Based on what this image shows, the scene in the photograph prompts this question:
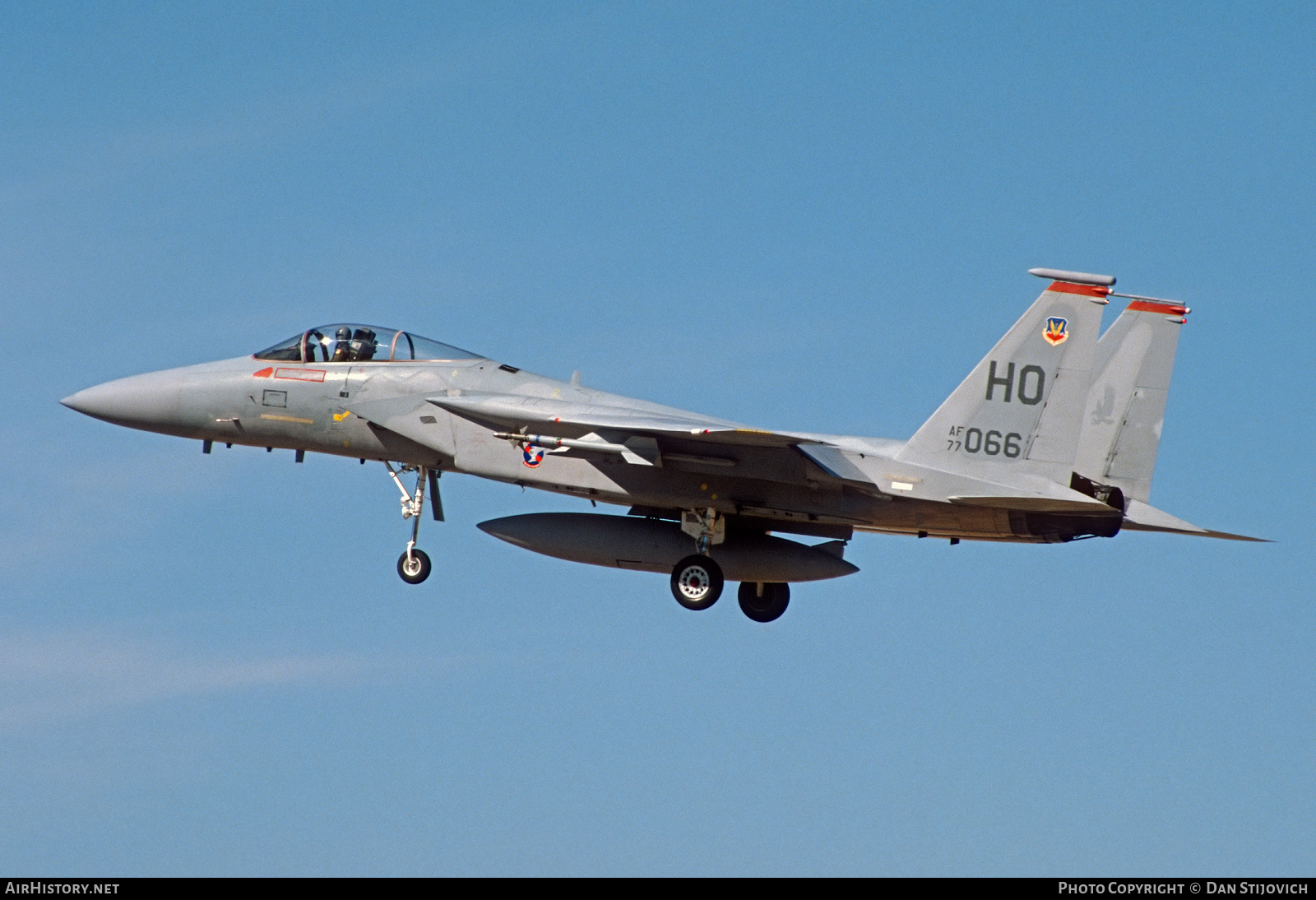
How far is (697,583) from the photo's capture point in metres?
20.5

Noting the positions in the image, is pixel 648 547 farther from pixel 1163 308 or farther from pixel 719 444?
pixel 1163 308

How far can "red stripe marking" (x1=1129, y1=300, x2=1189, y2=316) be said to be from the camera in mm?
20844

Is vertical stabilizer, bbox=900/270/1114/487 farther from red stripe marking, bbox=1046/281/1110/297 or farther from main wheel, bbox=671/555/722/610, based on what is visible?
main wheel, bbox=671/555/722/610

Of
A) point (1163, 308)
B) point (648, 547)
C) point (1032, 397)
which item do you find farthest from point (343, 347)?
point (1163, 308)

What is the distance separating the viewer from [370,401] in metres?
21.0

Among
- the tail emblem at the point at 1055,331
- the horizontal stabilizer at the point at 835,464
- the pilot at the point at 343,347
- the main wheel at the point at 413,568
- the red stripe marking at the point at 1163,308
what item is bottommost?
the main wheel at the point at 413,568

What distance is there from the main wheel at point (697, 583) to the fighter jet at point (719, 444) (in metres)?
0.02

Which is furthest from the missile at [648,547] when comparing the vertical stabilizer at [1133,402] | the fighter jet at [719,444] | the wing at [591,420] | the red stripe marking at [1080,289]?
the red stripe marking at [1080,289]

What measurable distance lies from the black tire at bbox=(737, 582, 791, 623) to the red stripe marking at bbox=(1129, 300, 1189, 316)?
5.89 meters

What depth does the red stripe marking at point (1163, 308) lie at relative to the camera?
821 inches

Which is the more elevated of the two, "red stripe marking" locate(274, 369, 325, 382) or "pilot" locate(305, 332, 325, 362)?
"pilot" locate(305, 332, 325, 362)

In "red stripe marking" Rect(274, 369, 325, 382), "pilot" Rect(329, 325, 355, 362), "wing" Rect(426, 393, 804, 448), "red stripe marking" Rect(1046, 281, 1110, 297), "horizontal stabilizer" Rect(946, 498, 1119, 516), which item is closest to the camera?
"wing" Rect(426, 393, 804, 448)

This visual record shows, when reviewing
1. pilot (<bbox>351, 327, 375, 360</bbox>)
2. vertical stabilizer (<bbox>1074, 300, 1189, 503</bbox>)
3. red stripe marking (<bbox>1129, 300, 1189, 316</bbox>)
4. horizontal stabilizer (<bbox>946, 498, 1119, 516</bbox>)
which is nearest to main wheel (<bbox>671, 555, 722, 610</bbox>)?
horizontal stabilizer (<bbox>946, 498, 1119, 516</bbox>)

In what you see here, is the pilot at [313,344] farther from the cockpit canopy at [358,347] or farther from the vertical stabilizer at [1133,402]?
the vertical stabilizer at [1133,402]
